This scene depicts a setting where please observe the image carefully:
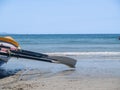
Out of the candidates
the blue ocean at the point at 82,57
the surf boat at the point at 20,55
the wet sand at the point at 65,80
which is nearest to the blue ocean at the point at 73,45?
the blue ocean at the point at 82,57

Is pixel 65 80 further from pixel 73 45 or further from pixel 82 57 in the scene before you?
pixel 73 45

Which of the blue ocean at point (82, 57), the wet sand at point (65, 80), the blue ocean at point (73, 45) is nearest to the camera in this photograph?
the wet sand at point (65, 80)

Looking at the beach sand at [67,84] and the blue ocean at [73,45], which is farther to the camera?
the blue ocean at [73,45]

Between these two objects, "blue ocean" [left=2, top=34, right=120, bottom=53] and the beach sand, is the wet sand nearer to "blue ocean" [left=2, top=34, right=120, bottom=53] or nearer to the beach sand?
the beach sand

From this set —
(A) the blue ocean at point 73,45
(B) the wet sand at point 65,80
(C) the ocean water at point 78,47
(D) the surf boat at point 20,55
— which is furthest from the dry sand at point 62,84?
(A) the blue ocean at point 73,45

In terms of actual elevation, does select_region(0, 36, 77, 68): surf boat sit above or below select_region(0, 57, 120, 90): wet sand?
above

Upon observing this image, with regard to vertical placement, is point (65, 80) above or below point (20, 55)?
below

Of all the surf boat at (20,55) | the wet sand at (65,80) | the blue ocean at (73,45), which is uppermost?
the surf boat at (20,55)

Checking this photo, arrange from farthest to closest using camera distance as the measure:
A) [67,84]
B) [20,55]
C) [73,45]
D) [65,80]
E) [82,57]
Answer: [73,45], [82,57], [20,55], [65,80], [67,84]

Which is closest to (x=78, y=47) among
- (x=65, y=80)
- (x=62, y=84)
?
(x=65, y=80)

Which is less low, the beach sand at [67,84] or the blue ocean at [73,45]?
the beach sand at [67,84]

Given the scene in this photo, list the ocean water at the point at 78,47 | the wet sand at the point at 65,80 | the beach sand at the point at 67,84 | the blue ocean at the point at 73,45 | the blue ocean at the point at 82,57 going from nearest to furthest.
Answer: the beach sand at the point at 67,84 < the wet sand at the point at 65,80 < the blue ocean at the point at 82,57 < the ocean water at the point at 78,47 < the blue ocean at the point at 73,45

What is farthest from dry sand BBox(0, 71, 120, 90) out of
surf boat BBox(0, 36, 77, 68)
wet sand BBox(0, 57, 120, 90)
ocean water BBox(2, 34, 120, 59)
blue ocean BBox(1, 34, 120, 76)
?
ocean water BBox(2, 34, 120, 59)

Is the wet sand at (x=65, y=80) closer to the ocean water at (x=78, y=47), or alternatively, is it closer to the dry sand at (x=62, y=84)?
the dry sand at (x=62, y=84)
